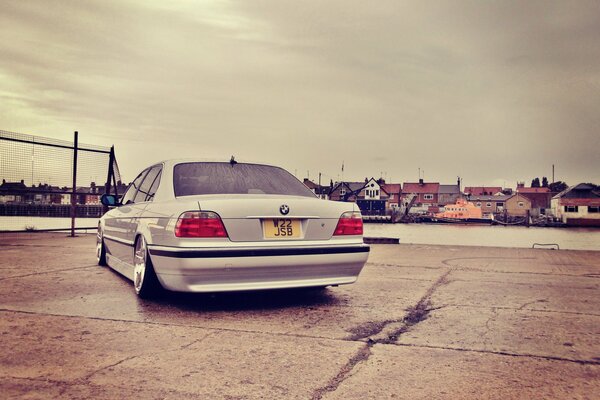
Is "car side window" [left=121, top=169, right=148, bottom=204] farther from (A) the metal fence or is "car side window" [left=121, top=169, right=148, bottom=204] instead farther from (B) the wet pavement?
(A) the metal fence

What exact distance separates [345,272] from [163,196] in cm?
186

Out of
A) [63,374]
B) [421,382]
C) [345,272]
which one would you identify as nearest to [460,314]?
[345,272]

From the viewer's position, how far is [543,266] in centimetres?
794

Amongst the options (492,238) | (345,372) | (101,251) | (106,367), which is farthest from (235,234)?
(492,238)

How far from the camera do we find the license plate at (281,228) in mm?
4431

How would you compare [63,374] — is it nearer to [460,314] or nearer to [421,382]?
[421,382]

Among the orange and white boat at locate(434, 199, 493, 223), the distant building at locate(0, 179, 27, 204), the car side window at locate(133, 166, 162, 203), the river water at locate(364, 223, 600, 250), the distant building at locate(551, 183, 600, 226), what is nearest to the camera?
the car side window at locate(133, 166, 162, 203)

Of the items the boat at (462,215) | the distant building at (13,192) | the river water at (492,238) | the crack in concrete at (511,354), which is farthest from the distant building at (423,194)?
the crack in concrete at (511,354)

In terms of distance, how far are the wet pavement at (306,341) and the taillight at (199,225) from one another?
671 mm

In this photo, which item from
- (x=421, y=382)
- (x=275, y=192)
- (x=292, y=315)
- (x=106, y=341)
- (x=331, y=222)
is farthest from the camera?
(x=275, y=192)

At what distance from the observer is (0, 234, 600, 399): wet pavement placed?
2531mm

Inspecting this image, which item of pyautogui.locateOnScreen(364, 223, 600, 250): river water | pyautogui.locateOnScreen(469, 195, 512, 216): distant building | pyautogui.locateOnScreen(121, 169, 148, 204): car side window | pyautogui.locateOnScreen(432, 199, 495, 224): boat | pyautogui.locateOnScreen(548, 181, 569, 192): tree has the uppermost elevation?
pyautogui.locateOnScreen(548, 181, 569, 192): tree

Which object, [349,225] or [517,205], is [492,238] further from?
[517,205]

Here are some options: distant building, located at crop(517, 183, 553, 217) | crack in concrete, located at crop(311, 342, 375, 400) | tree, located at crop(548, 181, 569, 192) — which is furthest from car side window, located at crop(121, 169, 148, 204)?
tree, located at crop(548, 181, 569, 192)
